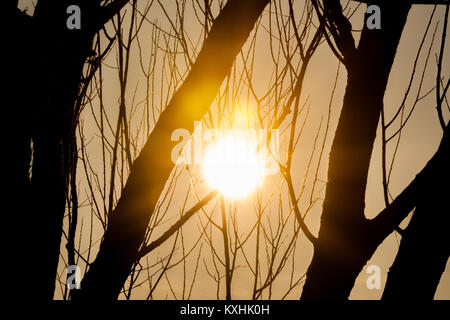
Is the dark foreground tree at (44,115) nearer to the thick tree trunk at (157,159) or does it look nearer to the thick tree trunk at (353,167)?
the thick tree trunk at (157,159)

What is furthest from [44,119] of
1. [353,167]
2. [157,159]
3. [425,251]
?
[425,251]

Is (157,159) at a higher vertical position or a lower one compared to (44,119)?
lower

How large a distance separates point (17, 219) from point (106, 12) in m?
0.72

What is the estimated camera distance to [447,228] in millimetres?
858

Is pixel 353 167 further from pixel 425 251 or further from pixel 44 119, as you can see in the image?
pixel 44 119

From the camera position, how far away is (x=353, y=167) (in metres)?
1.06

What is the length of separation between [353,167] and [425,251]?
0.30 m

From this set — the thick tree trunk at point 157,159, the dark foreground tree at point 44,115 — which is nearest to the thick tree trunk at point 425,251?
the thick tree trunk at point 157,159

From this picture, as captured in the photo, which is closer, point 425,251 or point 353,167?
point 425,251

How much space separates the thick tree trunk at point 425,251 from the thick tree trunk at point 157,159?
25.7 inches

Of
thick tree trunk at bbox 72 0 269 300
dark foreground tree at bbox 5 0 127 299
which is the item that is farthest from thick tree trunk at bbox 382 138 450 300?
dark foreground tree at bbox 5 0 127 299

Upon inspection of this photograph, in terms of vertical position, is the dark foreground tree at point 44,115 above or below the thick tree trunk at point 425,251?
above

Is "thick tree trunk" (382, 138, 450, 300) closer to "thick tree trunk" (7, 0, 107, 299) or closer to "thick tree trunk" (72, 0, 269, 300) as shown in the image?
"thick tree trunk" (72, 0, 269, 300)

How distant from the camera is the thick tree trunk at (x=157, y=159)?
3.25ft
